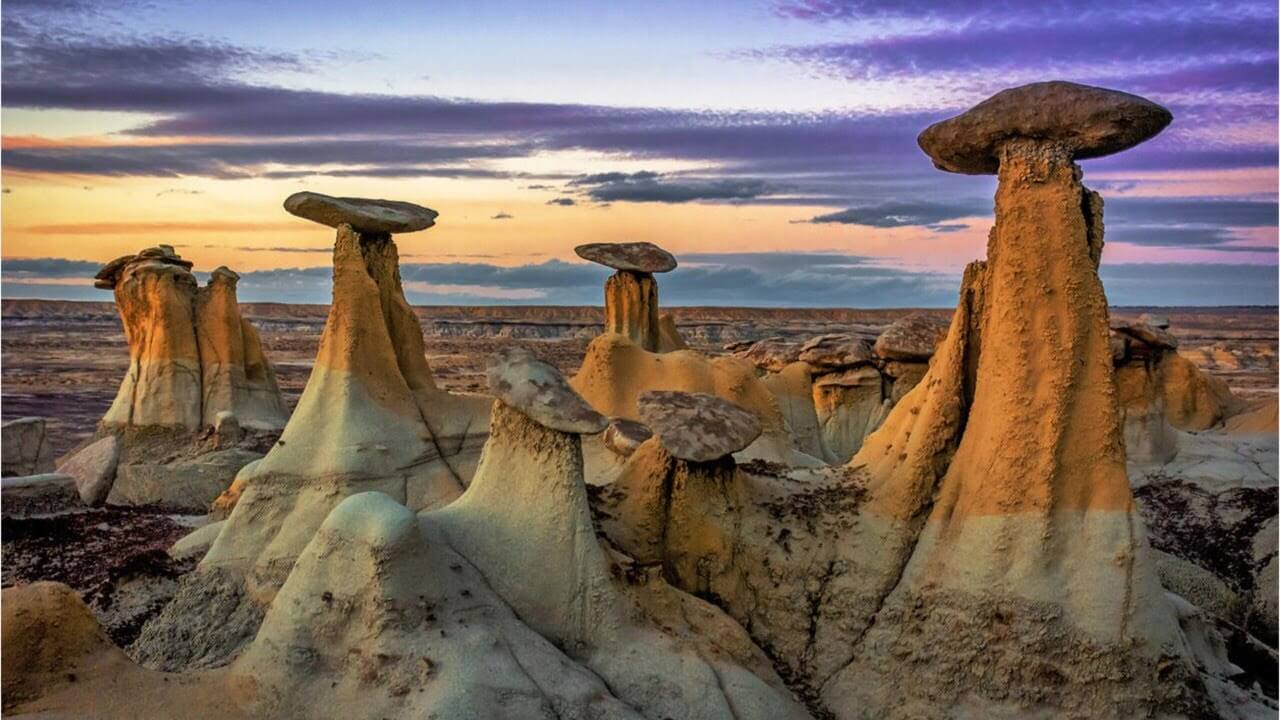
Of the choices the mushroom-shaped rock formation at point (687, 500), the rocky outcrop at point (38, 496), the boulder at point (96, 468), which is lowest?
the boulder at point (96, 468)

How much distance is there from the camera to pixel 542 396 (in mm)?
7152

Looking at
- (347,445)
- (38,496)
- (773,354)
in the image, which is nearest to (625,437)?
(347,445)

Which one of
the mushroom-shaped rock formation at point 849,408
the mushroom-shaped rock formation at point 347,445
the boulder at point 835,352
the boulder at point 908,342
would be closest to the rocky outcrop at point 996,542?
the mushroom-shaped rock formation at point 347,445

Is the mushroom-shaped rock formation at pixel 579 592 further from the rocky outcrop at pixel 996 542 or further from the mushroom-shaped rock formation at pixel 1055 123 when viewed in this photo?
the mushroom-shaped rock formation at pixel 1055 123

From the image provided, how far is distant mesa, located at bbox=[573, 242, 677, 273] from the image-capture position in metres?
21.1

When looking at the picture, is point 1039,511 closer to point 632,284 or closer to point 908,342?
point 908,342

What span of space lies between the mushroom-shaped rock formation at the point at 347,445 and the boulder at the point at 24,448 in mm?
9093

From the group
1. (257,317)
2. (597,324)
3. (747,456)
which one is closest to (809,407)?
(747,456)

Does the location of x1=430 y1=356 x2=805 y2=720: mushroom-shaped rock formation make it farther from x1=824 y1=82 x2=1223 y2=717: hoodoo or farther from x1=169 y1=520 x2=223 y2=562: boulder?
x1=169 y1=520 x2=223 y2=562: boulder

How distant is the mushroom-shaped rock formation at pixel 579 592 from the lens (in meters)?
6.77

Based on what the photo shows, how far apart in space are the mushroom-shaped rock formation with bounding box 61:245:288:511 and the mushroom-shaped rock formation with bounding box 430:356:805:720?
1346 cm

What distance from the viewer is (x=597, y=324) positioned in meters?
96.1

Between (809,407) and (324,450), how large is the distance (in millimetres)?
11562

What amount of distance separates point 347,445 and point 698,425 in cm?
508
